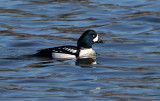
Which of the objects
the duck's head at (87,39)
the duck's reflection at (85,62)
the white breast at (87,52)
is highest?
the duck's head at (87,39)

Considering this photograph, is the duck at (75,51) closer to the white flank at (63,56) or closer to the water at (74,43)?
the white flank at (63,56)

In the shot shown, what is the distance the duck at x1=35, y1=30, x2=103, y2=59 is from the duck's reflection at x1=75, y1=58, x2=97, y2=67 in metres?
0.18

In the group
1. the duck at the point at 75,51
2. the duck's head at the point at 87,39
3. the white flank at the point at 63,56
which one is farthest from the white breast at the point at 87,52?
the white flank at the point at 63,56

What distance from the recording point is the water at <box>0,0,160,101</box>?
10883 millimetres

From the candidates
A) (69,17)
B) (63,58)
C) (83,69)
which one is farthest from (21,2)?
(83,69)

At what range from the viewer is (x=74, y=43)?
56.3 feet

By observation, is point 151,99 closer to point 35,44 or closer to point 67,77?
point 67,77

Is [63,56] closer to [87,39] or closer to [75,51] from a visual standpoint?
[75,51]

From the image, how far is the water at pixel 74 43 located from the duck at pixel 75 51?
28 centimetres

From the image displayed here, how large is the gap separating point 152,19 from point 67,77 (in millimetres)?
9214

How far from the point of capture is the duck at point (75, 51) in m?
14.7

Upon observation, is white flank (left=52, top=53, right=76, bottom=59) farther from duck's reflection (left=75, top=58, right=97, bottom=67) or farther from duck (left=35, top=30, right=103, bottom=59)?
duck's reflection (left=75, top=58, right=97, bottom=67)

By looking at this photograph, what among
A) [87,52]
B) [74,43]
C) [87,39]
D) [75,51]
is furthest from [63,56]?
[74,43]

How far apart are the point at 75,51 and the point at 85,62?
0.52 metres
